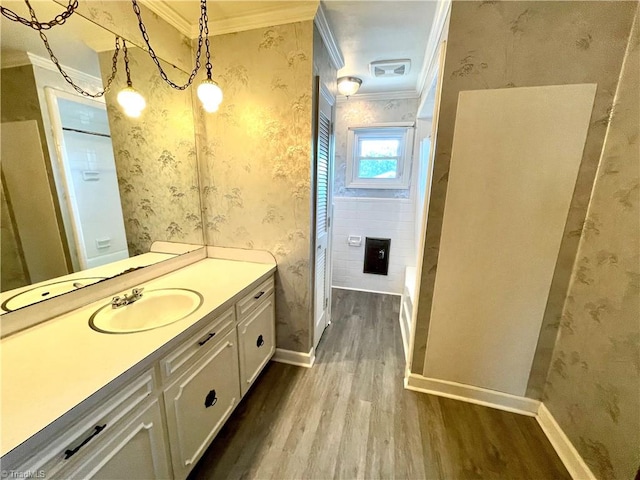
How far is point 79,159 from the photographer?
1202 millimetres

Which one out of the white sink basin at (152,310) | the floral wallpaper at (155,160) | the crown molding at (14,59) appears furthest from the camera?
the floral wallpaper at (155,160)

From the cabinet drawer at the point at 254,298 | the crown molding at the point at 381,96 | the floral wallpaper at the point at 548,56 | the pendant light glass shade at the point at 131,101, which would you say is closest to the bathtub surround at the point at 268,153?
the cabinet drawer at the point at 254,298

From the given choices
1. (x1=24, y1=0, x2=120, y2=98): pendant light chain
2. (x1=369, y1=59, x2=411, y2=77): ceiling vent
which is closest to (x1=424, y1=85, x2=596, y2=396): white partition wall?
(x1=369, y1=59, x2=411, y2=77): ceiling vent

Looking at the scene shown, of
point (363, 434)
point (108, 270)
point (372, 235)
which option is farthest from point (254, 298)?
point (372, 235)

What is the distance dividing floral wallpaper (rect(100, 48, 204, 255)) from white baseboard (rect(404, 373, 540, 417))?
186 cm

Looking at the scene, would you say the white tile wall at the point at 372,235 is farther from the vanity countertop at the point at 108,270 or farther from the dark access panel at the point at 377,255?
the vanity countertop at the point at 108,270

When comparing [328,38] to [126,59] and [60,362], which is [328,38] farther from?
[60,362]

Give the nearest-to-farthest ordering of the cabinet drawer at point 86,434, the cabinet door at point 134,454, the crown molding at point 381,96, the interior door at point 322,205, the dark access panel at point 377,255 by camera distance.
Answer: the cabinet drawer at point 86,434
the cabinet door at point 134,454
the interior door at point 322,205
the crown molding at point 381,96
the dark access panel at point 377,255

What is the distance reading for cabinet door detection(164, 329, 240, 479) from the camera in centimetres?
106

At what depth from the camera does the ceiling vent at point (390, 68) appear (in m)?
2.15

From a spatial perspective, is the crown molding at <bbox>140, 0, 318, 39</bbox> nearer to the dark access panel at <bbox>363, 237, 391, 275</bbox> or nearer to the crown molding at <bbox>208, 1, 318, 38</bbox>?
the crown molding at <bbox>208, 1, 318, 38</bbox>

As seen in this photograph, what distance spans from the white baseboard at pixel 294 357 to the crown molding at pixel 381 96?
2734mm

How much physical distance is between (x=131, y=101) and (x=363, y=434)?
7.39ft

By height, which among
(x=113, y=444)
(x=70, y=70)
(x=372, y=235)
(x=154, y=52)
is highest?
(x=154, y=52)
